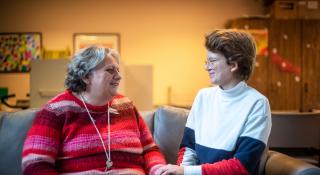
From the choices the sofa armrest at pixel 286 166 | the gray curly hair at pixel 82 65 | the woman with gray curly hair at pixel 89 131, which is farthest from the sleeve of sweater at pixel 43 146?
the sofa armrest at pixel 286 166

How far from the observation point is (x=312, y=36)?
4.26 metres

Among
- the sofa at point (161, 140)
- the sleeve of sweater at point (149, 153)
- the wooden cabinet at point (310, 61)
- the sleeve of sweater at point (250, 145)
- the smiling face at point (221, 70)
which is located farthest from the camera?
the wooden cabinet at point (310, 61)

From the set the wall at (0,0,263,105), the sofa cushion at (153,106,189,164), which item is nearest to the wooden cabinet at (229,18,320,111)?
the wall at (0,0,263,105)

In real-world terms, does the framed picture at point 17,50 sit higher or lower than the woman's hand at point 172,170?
higher

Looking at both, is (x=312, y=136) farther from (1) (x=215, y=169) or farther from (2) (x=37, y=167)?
(2) (x=37, y=167)

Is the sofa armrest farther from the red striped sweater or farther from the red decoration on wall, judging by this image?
the red decoration on wall

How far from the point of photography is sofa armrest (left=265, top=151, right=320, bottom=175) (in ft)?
4.32

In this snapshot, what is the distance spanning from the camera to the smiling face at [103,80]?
4.96ft

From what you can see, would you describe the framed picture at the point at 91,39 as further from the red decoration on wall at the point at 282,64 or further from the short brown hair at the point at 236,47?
the short brown hair at the point at 236,47

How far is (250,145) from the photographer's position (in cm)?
120

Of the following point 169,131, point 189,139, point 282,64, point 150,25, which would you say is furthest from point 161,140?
point 150,25

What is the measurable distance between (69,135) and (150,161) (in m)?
0.42

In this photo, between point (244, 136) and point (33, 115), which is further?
point (33, 115)

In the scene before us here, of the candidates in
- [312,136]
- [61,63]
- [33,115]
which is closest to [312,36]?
[312,136]
